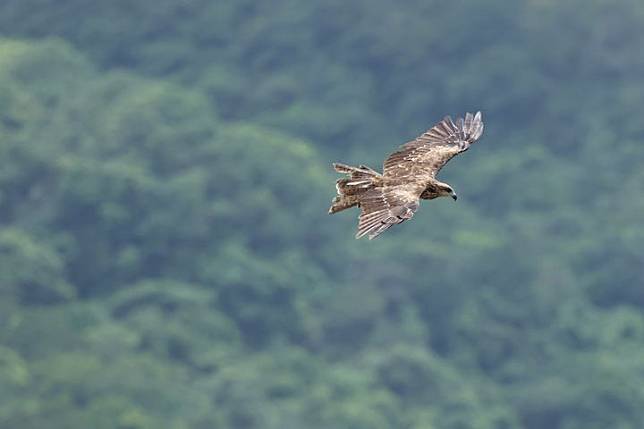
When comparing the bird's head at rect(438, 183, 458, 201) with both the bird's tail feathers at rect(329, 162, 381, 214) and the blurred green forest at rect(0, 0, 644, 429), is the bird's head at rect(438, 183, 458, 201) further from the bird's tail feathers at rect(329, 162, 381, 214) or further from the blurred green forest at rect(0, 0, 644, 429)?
the blurred green forest at rect(0, 0, 644, 429)

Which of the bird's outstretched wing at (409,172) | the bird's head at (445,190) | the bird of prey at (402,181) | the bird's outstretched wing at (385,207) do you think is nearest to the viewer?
the bird's outstretched wing at (385,207)

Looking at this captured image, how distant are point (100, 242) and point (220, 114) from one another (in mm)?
14228

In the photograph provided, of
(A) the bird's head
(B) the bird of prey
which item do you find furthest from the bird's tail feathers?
(A) the bird's head

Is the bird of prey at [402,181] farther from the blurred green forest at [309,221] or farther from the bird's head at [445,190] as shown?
the blurred green forest at [309,221]

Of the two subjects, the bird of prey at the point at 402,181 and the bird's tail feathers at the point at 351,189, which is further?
the bird's tail feathers at the point at 351,189

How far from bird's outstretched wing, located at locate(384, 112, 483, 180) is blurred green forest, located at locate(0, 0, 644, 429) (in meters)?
48.4

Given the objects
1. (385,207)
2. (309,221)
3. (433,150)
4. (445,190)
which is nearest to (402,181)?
(445,190)

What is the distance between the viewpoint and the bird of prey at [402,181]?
72.1 ft

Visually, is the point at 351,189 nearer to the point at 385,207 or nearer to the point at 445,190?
the point at 385,207

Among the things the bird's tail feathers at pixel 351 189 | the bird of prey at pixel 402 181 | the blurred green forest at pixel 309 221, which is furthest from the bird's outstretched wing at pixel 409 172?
the blurred green forest at pixel 309 221

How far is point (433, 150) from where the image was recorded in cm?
2547

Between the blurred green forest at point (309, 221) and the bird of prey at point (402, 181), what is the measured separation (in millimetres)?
48515

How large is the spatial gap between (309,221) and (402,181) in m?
65.3

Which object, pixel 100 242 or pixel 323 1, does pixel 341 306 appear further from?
pixel 323 1
